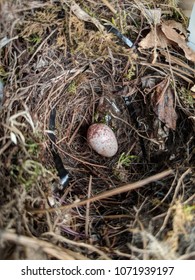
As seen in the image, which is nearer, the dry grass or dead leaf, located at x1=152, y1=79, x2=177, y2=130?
the dry grass

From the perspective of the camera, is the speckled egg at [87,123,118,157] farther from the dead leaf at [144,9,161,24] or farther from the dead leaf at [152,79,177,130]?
the dead leaf at [144,9,161,24]

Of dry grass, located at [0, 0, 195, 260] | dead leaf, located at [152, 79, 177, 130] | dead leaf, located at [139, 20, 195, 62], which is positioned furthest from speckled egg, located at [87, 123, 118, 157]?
dead leaf, located at [139, 20, 195, 62]

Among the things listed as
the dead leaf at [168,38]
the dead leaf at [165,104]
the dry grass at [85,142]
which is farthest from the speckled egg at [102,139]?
the dead leaf at [168,38]

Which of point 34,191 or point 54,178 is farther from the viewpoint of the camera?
point 54,178

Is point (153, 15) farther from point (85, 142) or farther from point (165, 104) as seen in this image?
point (85, 142)

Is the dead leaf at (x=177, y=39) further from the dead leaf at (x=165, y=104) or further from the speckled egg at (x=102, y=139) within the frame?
the speckled egg at (x=102, y=139)

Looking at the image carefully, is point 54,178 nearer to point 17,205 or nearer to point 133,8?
point 17,205

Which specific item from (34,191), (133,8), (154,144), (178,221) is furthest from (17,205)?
(133,8)

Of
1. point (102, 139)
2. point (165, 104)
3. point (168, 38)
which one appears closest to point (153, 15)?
point (168, 38)
